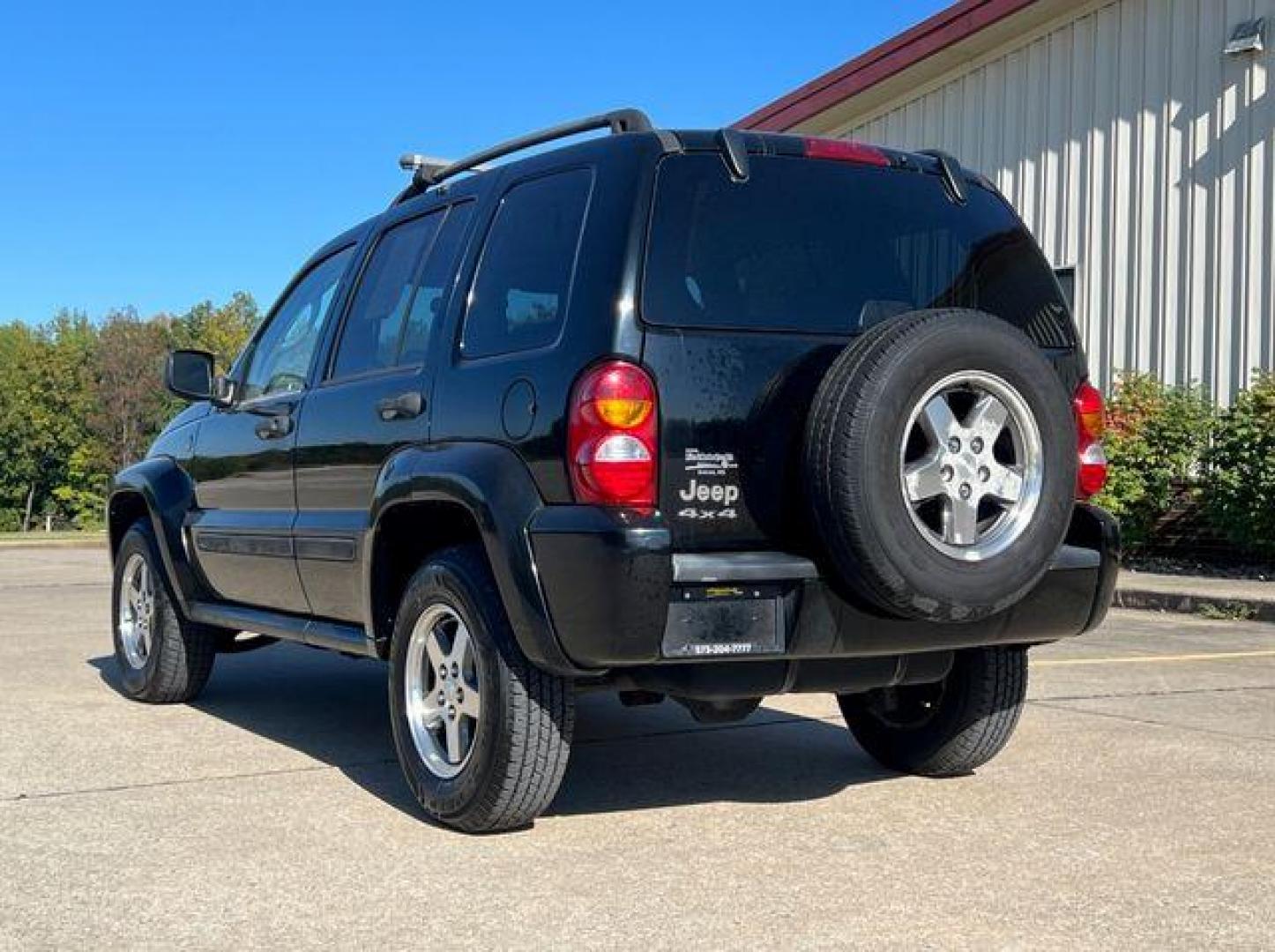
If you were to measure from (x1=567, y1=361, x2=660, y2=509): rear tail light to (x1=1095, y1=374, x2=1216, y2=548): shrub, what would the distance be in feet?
33.3

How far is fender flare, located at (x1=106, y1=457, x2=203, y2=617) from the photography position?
6215mm

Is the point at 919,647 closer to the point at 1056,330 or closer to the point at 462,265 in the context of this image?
the point at 1056,330

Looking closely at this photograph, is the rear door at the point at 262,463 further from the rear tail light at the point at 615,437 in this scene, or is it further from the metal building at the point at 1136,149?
the metal building at the point at 1136,149

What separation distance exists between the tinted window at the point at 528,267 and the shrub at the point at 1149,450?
9769mm

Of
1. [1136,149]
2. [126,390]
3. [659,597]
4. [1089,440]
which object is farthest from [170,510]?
[126,390]

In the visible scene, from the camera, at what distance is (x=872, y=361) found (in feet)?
12.3

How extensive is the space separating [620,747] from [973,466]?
7.27 ft

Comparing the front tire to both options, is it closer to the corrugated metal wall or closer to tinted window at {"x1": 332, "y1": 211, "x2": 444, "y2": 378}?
tinted window at {"x1": 332, "y1": 211, "x2": 444, "y2": 378}

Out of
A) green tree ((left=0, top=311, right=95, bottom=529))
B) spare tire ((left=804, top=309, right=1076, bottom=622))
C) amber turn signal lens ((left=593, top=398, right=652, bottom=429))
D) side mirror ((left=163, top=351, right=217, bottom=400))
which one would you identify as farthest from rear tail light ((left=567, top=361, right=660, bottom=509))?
green tree ((left=0, top=311, right=95, bottom=529))

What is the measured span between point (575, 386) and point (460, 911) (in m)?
1.35

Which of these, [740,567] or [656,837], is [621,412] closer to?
[740,567]

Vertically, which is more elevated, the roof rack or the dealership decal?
the roof rack

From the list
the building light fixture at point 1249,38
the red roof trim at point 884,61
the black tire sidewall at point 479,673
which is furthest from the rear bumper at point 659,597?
the red roof trim at point 884,61

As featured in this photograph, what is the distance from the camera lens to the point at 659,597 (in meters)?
3.65
